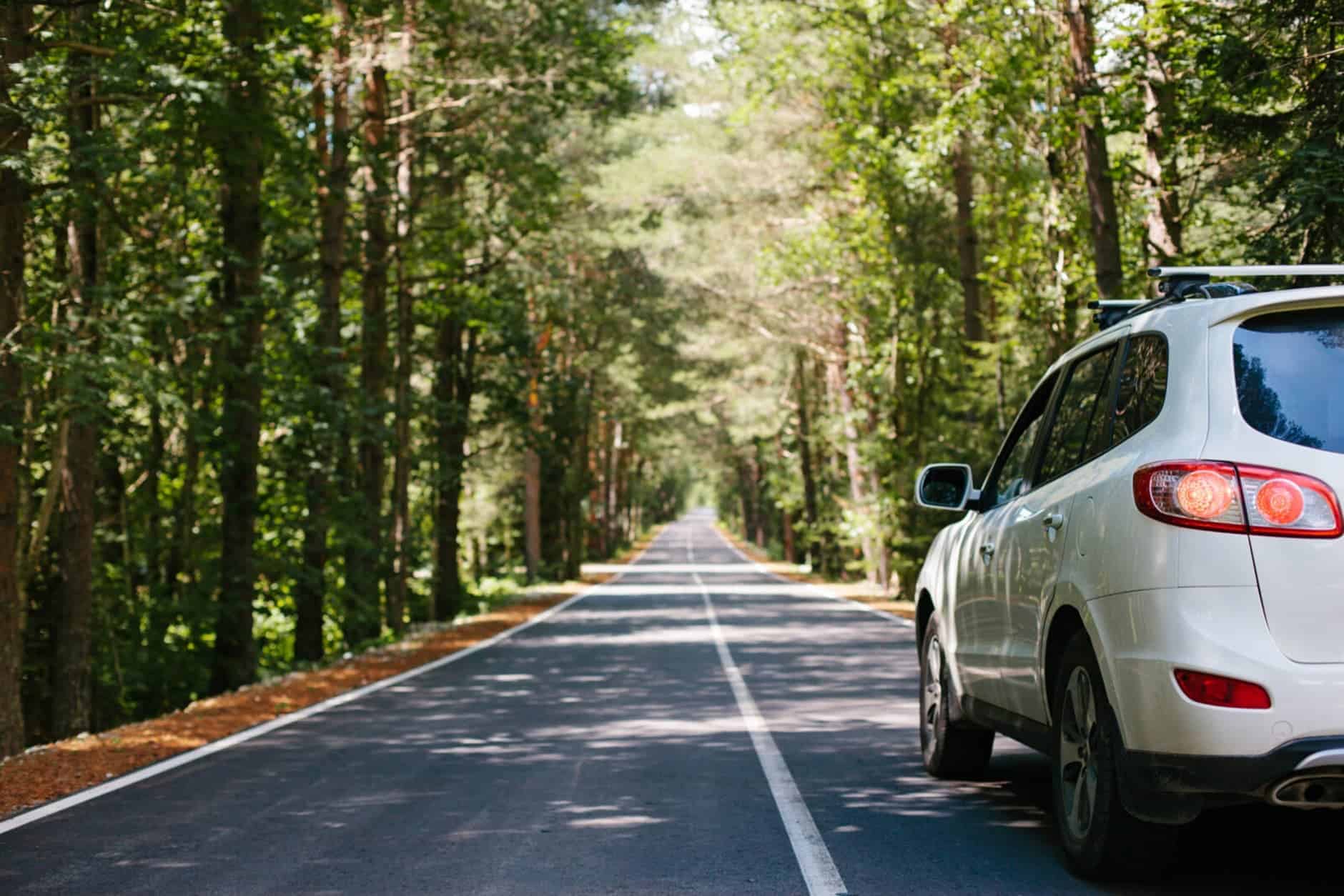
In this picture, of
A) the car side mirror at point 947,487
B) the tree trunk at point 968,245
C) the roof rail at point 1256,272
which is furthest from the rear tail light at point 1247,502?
the tree trunk at point 968,245

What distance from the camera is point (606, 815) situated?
25.0ft

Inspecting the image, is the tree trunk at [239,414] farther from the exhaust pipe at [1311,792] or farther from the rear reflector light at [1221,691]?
the exhaust pipe at [1311,792]

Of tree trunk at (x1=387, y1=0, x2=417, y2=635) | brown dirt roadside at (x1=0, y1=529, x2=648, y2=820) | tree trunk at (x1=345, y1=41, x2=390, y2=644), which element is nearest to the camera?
brown dirt roadside at (x1=0, y1=529, x2=648, y2=820)

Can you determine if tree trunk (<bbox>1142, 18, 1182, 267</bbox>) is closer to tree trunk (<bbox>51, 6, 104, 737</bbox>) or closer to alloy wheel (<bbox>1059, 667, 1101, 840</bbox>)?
tree trunk (<bbox>51, 6, 104, 737</bbox>)

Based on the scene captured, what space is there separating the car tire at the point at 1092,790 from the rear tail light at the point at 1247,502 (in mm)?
848

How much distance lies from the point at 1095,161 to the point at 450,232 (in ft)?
39.1

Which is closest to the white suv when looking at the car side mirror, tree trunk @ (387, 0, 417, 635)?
the car side mirror

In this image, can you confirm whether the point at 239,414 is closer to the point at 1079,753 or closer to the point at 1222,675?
the point at 1079,753

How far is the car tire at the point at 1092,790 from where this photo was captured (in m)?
5.47

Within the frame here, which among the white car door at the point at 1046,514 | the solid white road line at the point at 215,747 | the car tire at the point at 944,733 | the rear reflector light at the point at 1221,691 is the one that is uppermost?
the white car door at the point at 1046,514

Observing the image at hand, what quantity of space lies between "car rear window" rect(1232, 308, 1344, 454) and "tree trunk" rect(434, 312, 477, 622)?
25.4 meters

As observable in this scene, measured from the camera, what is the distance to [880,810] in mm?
7582

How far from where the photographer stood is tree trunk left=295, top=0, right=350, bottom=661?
64.6 feet

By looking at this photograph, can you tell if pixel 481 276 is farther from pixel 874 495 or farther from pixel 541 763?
pixel 541 763
